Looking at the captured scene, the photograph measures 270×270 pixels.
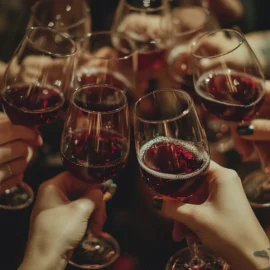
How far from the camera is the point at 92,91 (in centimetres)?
126

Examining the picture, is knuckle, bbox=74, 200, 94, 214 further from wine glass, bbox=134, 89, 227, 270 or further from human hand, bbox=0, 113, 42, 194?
human hand, bbox=0, 113, 42, 194

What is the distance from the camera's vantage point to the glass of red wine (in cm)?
134

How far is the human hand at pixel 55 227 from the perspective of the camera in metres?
1.05

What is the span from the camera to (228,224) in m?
0.99

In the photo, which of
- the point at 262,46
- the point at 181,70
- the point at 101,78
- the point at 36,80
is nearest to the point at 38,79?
the point at 36,80

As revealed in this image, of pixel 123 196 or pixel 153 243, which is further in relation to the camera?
pixel 123 196

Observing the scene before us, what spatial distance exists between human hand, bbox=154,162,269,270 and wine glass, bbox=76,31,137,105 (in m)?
0.49

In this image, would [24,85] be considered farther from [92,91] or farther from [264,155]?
[264,155]

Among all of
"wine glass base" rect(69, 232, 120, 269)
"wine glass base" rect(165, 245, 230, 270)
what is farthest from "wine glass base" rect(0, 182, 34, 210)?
"wine glass base" rect(165, 245, 230, 270)

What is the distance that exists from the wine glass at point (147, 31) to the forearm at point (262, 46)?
440 millimetres

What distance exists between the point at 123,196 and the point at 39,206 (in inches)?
13.7

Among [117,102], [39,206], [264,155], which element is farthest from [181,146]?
[264,155]

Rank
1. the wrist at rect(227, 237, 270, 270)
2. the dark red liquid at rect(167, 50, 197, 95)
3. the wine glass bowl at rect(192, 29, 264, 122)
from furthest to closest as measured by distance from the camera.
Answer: the dark red liquid at rect(167, 50, 197, 95) < the wine glass bowl at rect(192, 29, 264, 122) < the wrist at rect(227, 237, 270, 270)

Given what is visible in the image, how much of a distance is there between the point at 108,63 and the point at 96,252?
1.76 ft
